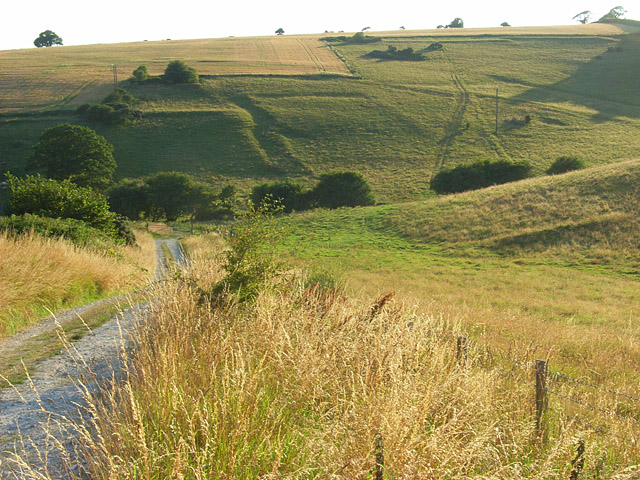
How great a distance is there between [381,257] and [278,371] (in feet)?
79.7

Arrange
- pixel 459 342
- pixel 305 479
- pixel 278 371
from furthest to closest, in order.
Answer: pixel 459 342 < pixel 278 371 < pixel 305 479

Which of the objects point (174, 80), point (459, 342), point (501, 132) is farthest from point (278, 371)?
point (174, 80)

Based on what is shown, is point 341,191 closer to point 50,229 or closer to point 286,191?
point 286,191

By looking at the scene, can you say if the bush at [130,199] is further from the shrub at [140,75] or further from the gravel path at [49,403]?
the gravel path at [49,403]

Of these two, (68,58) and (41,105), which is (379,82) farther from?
(68,58)

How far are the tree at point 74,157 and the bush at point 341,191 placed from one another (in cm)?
2279

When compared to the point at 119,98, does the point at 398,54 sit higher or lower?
higher

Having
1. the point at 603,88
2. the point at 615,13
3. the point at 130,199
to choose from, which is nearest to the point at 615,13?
the point at 615,13

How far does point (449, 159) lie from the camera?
6131 centimetres

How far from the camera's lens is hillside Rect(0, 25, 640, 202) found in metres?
61.2

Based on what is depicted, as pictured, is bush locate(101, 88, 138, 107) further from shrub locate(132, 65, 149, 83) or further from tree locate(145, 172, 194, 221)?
tree locate(145, 172, 194, 221)

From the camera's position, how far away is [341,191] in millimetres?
53938

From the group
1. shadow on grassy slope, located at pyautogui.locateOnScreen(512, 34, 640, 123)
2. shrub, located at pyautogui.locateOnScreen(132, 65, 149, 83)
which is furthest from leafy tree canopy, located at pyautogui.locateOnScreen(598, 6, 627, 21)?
shrub, located at pyautogui.locateOnScreen(132, 65, 149, 83)

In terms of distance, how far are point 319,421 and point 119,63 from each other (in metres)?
101
